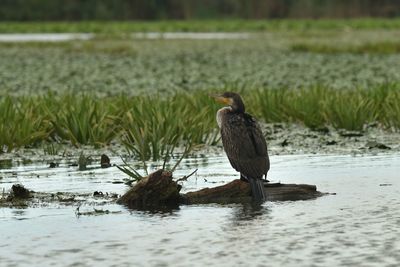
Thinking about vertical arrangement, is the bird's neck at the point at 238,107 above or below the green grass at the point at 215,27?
below

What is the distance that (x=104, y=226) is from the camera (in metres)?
8.39

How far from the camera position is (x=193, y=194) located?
368 inches

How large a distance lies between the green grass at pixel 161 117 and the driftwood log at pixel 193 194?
202 cm

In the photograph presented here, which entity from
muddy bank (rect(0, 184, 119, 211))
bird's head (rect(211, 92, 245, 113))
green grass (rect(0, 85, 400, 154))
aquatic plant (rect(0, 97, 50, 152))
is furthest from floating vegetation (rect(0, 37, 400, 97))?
bird's head (rect(211, 92, 245, 113))

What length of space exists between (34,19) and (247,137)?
2791 inches

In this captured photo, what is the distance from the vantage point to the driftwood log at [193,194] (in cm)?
920

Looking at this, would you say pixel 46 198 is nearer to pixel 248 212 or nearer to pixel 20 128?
pixel 248 212

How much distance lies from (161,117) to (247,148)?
3701 mm

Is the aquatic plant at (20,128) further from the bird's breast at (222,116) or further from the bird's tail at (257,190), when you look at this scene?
the bird's tail at (257,190)

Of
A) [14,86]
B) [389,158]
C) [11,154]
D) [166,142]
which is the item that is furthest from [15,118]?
[14,86]

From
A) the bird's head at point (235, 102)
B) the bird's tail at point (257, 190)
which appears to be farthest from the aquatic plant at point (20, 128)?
the bird's tail at point (257, 190)

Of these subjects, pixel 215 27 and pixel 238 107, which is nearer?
pixel 238 107

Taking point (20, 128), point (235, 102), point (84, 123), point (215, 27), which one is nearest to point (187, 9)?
point (215, 27)

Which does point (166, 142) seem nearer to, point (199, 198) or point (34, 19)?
point (199, 198)
